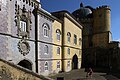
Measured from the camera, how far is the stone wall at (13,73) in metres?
12.7

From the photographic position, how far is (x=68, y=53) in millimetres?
33094

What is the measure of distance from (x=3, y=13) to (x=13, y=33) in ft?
8.81

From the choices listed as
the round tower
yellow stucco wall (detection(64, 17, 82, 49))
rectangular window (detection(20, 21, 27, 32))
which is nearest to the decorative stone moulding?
rectangular window (detection(20, 21, 27, 32))

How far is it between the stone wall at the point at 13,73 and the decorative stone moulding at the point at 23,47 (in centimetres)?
669

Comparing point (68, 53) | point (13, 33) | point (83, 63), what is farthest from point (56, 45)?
point (83, 63)

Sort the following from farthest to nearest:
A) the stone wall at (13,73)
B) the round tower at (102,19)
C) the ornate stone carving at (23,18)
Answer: the round tower at (102,19) → the ornate stone carving at (23,18) → the stone wall at (13,73)

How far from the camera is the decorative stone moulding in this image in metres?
19.9

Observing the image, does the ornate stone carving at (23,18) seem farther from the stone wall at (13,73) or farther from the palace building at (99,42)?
the palace building at (99,42)

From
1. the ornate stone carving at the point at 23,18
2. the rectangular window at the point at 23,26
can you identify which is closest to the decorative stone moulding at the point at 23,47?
the ornate stone carving at the point at 23,18

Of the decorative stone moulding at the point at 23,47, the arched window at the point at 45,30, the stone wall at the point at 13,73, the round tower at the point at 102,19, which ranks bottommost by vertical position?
the stone wall at the point at 13,73

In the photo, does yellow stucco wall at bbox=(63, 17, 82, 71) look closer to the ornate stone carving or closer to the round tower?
the round tower

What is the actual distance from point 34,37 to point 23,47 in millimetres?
2746

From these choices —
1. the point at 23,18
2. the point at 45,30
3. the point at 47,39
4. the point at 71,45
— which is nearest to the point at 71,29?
the point at 71,45

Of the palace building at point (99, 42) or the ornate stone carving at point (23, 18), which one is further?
the palace building at point (99, 42)
